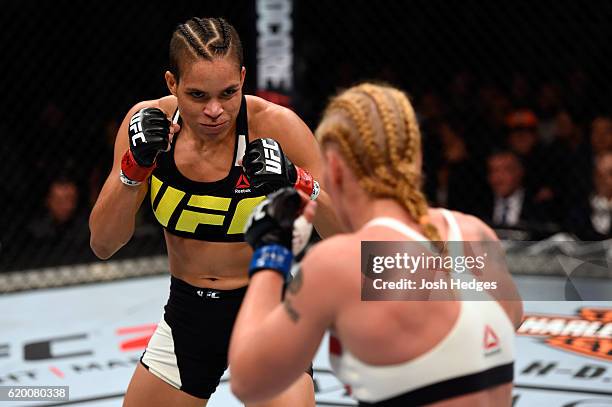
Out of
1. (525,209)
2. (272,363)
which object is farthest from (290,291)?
(525,209)

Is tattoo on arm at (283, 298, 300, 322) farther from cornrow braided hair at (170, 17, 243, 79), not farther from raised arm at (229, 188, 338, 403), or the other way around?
cornrow braided hair at (170, 17, 243, 79)

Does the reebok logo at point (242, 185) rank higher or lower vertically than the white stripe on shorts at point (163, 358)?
higher

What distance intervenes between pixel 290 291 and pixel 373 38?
4245 millimetres

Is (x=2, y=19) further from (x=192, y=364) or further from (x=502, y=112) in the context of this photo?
(x=192, y=364)

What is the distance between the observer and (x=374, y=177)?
1399mm

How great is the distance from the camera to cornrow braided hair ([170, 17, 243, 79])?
204 cm

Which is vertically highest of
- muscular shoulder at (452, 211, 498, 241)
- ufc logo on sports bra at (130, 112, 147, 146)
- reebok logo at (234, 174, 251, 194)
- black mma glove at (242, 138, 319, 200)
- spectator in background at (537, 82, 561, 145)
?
spectator in background at (537, 82, 561, 145)

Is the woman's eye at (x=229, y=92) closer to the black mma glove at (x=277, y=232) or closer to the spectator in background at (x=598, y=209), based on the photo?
the black mma glove at (x=277, y=232)

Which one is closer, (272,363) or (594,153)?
(272,363)

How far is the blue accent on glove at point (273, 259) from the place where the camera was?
144 centimetres

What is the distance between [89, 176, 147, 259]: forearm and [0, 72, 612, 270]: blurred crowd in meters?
2.75

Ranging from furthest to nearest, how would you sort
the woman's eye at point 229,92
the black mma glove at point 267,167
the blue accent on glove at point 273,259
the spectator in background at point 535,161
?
the spectator in background at point 535,161
the woman's eye at point 229,92
the black mma glove at point 267,167
the blue accent on glove at point 273,259

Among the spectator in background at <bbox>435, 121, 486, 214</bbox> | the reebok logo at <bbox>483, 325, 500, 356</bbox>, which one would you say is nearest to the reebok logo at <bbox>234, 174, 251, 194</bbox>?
the reebok logo at <bbox>483, 325, 500, 356</bbox>

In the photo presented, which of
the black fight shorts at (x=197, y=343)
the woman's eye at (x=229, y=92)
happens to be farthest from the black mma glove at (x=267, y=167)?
the black fight shorts at (x=197, y=343)
